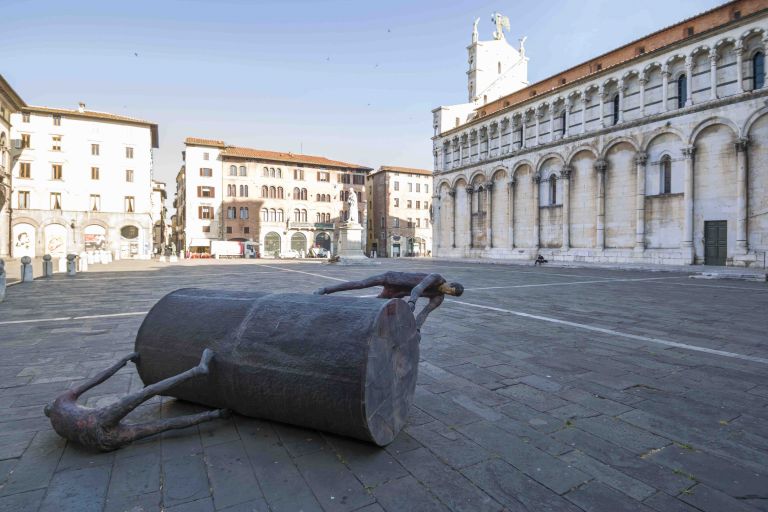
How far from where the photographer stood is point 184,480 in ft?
7.11

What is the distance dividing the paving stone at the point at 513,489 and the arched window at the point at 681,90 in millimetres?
27050

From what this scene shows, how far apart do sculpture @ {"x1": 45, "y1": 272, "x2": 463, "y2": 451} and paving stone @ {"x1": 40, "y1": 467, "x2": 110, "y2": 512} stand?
17cm

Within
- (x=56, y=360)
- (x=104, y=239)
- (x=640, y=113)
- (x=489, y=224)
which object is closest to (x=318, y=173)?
(x=104, y=239)

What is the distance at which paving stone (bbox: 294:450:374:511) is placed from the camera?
198 cm

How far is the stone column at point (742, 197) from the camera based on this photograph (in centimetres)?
1930

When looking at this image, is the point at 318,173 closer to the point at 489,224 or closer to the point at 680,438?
the point at 489,224

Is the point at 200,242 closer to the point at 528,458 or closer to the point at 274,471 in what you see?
the point at 274,471

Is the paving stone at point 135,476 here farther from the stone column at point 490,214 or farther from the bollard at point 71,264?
the stone column at point 490,214

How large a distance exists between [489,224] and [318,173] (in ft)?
100

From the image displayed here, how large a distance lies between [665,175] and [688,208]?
262cm

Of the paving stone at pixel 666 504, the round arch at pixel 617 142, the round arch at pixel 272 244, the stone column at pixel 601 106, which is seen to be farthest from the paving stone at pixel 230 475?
the round arch at pixel 272 244

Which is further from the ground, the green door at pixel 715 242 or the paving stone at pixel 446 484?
the green door at pixel 715 242

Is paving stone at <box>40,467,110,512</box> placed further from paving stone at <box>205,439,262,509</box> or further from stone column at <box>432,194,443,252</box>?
stone column at <box>432,194,443,252</box>

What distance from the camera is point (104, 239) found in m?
40.3
